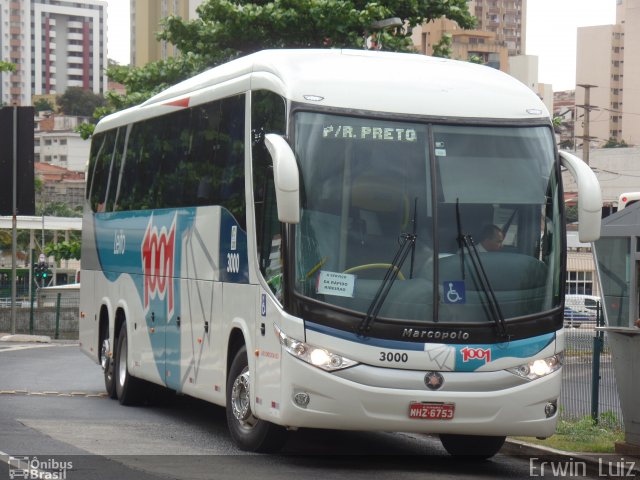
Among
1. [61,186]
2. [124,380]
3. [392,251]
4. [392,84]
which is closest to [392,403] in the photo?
[392,251]

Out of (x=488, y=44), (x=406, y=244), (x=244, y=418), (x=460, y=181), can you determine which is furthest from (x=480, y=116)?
(x=488, y=44)

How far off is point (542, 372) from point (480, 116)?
2.21m

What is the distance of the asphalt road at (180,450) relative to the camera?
10758 millimetres

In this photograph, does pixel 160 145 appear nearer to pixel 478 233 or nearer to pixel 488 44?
pixel 478 233

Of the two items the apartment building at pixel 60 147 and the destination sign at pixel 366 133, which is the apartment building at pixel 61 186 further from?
the destination sign at pixel 366 133

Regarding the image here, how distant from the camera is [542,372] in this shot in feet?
37.2

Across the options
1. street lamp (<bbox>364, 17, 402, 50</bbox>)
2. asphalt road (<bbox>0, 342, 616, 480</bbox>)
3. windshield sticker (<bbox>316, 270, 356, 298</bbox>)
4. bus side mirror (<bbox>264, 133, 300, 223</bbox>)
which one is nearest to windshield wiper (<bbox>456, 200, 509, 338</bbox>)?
windshield sticker (<bbox>316, 270, 356, 298</bbox>)

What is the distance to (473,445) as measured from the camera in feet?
41.5

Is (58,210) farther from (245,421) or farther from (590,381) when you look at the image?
(245,421)

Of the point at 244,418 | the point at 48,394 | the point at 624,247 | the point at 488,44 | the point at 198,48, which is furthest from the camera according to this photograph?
the point at 488,44

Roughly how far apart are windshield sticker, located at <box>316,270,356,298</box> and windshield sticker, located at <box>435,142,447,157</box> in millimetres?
1304

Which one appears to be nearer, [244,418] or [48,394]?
[244,418]

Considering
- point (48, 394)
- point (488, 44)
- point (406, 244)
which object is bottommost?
point (48, 394)

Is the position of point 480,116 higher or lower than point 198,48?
lower
